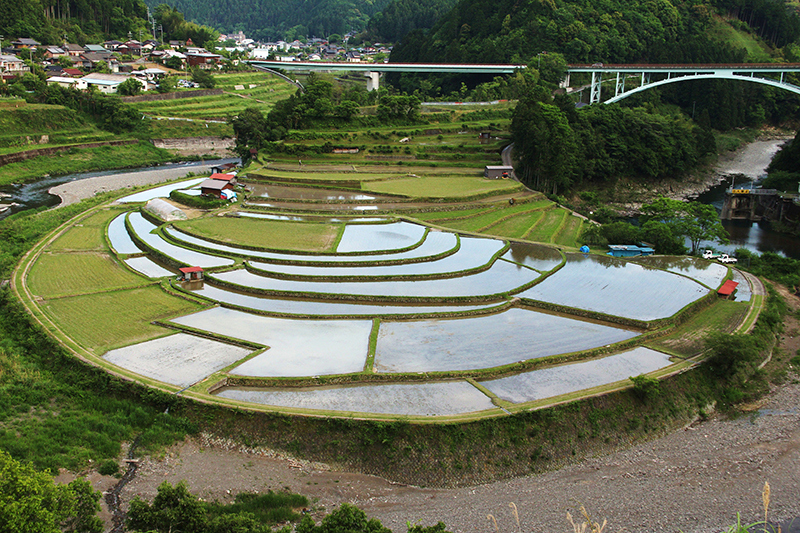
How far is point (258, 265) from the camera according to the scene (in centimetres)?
3253

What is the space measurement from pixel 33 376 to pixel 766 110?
8847 cm

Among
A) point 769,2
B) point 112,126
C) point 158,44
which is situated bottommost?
point 112,126

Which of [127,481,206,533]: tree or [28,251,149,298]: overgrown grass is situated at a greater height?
[28,251,149,298]: overgrown grass

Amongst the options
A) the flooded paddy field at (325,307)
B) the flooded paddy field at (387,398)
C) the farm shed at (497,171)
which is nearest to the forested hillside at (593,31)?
the farm shed at (497,171)

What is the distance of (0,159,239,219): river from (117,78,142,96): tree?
15753 mm

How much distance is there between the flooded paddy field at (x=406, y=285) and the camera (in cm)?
2897

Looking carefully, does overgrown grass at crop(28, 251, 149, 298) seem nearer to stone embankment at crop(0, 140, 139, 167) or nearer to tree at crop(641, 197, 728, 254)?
stone embankment at crop(0, 140, 139, 167)

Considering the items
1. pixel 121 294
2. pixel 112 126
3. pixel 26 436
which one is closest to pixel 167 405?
pixel 26 436

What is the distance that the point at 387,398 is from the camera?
20469 millimetres

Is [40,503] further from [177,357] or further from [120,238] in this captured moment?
[120,238]

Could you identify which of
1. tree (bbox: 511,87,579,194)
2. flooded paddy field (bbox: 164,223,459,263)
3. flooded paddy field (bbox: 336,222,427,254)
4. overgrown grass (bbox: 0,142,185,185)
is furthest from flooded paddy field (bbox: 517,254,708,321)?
overgrown grass (bbox: 0,142,185,185)

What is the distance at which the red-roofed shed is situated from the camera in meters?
29.3

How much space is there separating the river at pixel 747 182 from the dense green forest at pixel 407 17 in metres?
81.4

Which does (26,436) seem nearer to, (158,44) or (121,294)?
(121,294)
